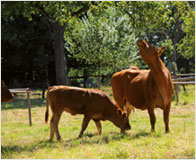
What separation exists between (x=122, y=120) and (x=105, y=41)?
1695 centimetres

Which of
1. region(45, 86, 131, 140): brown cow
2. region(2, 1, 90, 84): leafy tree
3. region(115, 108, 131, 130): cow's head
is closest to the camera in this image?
region(45, 86, 131, 140): brown cow

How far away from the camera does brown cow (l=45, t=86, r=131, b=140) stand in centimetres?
690

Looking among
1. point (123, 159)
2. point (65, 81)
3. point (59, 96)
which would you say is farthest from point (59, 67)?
point (123, 159)

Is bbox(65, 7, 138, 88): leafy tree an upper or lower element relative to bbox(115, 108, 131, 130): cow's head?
upper

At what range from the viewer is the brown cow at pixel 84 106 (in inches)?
272

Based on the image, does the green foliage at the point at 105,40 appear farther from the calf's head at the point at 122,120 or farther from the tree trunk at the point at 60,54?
the calf's head at the point at 122,120

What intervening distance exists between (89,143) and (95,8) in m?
12.2

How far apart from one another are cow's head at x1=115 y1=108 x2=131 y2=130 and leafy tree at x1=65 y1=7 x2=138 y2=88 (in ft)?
48.1

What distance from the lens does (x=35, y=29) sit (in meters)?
29.7

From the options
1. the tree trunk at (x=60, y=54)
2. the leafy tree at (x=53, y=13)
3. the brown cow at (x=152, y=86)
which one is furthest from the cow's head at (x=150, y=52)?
the tree trunk at (x=60, y=54)

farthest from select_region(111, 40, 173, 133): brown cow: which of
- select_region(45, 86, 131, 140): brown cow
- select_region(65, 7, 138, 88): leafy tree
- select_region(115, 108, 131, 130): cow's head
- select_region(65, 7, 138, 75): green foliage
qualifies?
select_region(65, 7, 138, 75): green foliage

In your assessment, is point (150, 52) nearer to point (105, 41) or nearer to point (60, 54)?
point (60, 54)

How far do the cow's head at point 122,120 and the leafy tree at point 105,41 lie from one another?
14.7 metres

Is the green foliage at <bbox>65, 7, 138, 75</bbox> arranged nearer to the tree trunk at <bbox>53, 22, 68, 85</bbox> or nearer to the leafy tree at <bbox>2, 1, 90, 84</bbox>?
the leafy tree at <bbox>2, 1, 90, 84</bbox>
